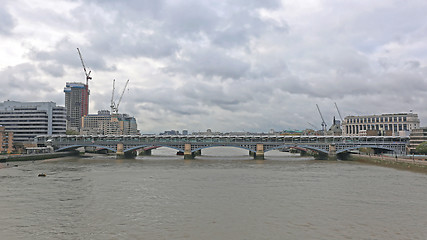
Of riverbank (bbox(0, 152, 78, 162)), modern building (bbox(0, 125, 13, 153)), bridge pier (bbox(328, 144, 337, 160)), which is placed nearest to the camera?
riverbank (bbox(0, 152, 78, 162))

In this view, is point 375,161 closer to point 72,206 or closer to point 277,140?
point 277,140

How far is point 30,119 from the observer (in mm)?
156625

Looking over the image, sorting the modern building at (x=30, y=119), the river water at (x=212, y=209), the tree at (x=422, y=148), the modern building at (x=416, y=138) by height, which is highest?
the modern building at (x=30, y=119)

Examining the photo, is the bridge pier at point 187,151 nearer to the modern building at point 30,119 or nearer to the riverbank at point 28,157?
the riverbank at point 28,157

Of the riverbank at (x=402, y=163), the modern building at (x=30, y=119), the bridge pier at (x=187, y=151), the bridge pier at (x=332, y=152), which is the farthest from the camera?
the modern building at (x=30, y=119)

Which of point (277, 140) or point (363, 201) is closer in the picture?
point (363, 201)

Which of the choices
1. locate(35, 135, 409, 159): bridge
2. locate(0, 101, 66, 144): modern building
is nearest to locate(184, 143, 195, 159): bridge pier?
locate(35, 135, 409, 159): bridge

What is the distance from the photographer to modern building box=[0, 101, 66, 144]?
155788 mm

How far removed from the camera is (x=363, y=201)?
127ft

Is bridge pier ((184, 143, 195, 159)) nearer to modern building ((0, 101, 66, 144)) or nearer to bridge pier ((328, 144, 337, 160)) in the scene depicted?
bridge pier ((328, 144, 337, 160))

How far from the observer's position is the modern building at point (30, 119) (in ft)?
511

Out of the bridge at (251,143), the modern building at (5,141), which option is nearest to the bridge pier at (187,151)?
the bridge at (251,143)

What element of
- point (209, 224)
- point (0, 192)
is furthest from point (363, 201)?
point (0, 192)

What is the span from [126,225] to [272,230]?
13.3m
